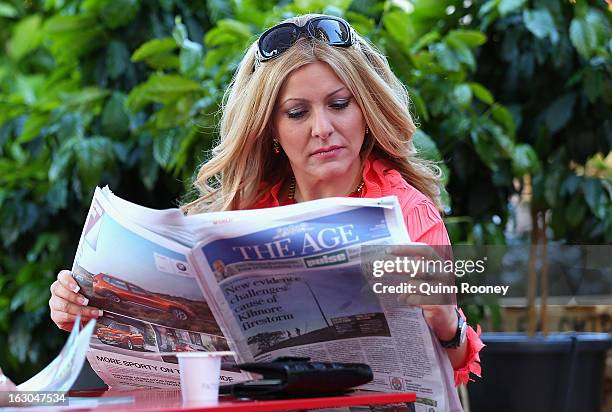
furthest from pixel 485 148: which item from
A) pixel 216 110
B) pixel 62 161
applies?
pixel 62 161

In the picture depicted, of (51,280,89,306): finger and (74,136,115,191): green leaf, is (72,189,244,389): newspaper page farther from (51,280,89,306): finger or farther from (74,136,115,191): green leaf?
(74,136,115,191): green leaf

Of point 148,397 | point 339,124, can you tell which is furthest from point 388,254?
point 339,124

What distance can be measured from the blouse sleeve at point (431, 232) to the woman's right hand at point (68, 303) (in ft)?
1.79

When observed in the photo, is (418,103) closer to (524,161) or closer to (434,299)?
(524,161)

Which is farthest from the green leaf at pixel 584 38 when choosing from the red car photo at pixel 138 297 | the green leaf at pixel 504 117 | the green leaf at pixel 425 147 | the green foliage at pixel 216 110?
the red car photo at pixel 138 297

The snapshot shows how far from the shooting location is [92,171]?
306 cm

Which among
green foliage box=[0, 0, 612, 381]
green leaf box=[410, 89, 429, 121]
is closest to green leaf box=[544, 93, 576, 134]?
green foliage box=[0, 0, 612, 381]

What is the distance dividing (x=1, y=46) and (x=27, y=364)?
1.60 meters

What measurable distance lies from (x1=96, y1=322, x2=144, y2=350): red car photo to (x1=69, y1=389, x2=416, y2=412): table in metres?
0.10

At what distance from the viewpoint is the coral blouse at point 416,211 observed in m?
1.66

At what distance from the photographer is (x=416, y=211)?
1.74 metres

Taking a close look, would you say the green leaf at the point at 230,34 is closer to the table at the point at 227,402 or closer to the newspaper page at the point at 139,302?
the newspaper page at the point at 139,302

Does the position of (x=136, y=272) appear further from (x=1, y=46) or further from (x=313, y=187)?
(x=1, y=46)

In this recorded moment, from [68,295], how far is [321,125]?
55 centimetres
